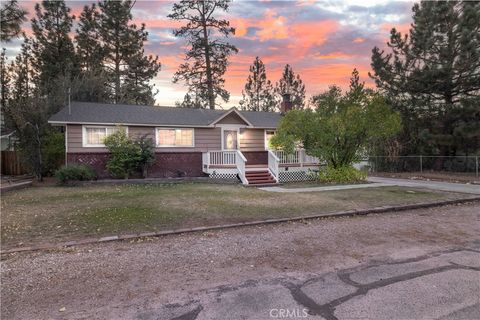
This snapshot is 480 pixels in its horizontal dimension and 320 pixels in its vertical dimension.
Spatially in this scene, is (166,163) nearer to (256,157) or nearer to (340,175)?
(256,157)

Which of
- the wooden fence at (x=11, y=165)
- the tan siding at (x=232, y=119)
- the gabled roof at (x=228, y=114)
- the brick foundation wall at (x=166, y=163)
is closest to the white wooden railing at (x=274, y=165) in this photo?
the gabled roof at (x=228, y=114)

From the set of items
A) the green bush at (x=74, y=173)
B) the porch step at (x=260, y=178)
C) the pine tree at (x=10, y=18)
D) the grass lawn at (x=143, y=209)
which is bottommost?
the grass lawn at (x=143, y=209)

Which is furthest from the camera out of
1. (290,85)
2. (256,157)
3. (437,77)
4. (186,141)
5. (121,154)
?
(290,85)

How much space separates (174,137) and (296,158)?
7136 millimetres

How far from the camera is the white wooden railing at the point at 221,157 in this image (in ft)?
54.1

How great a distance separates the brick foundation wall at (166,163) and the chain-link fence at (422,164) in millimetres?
13391

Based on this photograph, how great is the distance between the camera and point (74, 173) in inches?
565

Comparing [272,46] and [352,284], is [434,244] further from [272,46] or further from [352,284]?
[272,46]

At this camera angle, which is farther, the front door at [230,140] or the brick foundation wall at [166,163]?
the front door at [230,140]

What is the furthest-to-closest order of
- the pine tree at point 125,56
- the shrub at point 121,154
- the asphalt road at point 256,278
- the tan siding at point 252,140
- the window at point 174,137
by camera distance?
the pine tree at point 125,56 → the tan siding at point 252,140 → the window at point 174,137 → the shrub at point 121,154 → the asphalt road at point 256,278

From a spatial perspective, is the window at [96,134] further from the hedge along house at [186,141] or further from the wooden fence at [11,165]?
the wooden fence at [11,165]

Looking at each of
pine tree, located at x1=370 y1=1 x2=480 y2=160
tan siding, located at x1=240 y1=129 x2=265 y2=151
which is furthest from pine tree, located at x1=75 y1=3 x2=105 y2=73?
pine tree, located at x1=370 y1=1 x2=480 y2=160

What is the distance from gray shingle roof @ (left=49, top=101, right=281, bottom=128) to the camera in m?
15.9

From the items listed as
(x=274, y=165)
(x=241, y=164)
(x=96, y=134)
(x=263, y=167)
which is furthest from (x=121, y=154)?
(x=274, y=165)
